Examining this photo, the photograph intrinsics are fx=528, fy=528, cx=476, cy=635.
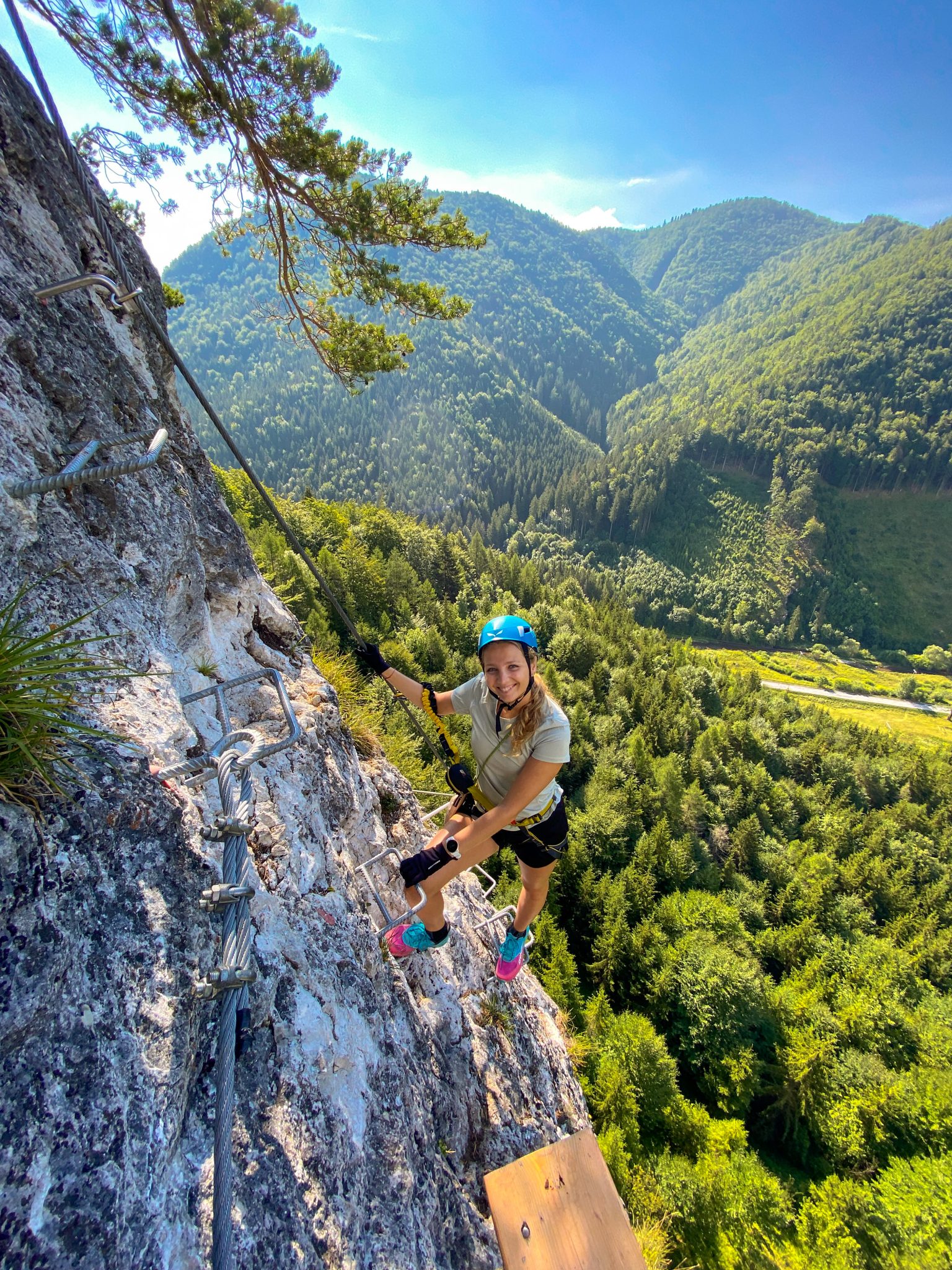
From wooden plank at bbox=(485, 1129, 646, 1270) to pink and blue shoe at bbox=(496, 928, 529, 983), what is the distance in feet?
7.04

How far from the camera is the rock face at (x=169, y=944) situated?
1.89m

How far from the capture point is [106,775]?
2.51m

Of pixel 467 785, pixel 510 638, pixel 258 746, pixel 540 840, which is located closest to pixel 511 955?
pixel 540 840

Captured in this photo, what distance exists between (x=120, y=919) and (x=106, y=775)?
0.64 m

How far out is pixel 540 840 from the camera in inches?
183

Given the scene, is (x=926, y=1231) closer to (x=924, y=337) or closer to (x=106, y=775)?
(x=106, y=775)

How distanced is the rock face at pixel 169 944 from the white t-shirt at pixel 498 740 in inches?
61.7

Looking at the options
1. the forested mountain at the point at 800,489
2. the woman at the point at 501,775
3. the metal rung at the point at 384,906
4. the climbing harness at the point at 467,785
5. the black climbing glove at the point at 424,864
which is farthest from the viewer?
the forested mountain at the point at 800,489

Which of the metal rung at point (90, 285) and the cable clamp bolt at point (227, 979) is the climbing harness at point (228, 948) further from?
the metal rung at point (90, 285)

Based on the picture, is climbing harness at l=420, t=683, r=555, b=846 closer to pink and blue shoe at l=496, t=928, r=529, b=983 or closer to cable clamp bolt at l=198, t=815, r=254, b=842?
pink and blue shoe at l=496, t=928, r=529, b=983

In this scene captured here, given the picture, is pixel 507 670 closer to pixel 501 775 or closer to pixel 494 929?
pixel 501 775

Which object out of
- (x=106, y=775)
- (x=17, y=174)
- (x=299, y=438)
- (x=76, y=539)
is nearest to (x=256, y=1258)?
(x=106, y=775)

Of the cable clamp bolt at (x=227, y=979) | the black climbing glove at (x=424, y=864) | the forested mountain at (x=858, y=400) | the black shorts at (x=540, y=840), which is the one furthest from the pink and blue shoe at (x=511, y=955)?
the forested mountain at (x=858, y=400)

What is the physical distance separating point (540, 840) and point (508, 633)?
1968 millimetres
